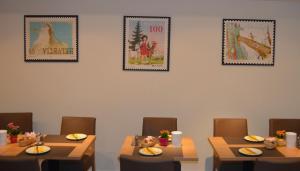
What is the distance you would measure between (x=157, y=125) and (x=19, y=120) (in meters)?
1.66

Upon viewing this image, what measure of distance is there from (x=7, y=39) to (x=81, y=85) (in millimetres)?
1069

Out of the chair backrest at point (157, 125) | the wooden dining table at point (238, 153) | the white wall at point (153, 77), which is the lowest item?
the wooden dining table at point (238, 153)

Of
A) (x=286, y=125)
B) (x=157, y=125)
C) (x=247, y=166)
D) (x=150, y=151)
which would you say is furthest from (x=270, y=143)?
(x=157, y=125)

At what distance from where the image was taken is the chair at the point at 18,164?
2.53 m

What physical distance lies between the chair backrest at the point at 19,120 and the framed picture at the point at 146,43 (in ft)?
4.32

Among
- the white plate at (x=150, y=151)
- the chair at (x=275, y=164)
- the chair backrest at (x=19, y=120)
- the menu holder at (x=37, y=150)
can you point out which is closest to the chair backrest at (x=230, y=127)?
the white plate at (x=150, y=151)

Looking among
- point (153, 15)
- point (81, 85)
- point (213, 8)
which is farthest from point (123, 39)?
point (213, 8)

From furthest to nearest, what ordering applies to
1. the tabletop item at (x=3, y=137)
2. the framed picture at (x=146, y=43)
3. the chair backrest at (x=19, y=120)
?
1. the framed picture at (x=146, y=43)
2. the chair backrest at (x=19, y=120)
3. the tabletop item at (x=3, y=137)

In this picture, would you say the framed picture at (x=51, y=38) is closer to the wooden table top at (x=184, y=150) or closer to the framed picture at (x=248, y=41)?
the wooden table top at (x=184, y=150)

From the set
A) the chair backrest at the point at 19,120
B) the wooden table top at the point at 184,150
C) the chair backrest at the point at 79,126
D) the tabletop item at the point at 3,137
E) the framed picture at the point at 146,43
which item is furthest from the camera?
the framed picture at the point at 146,43

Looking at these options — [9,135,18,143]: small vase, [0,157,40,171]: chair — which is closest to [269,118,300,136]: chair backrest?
[0,157,40,171]: chair

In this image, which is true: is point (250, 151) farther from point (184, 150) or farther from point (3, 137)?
point (3, 137)

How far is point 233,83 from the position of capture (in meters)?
4.32

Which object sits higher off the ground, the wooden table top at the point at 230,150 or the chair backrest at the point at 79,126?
the chair backrest at the point at 79,126
